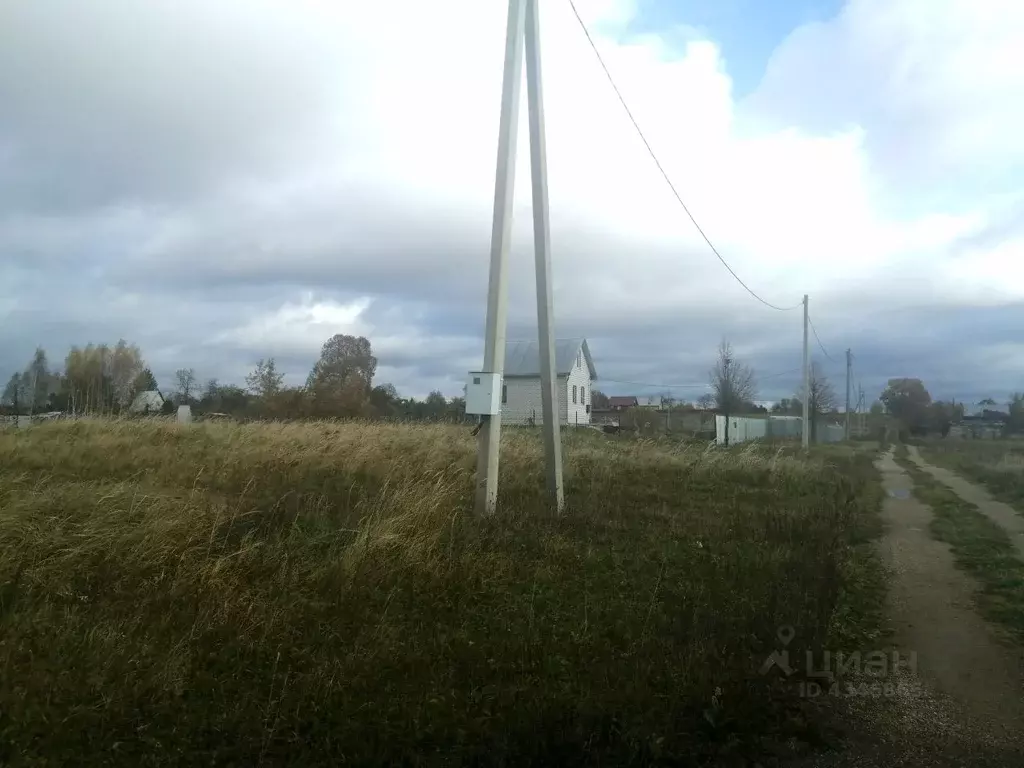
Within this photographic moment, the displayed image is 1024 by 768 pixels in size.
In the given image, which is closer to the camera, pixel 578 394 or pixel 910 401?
pixel 578 394

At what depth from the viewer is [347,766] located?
12.3ft

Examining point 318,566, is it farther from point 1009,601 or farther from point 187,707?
point 1009,601

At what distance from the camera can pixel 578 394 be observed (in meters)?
47.6

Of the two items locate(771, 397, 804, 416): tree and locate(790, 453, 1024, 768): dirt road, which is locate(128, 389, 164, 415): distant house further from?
locate(771, 397, 804, 416): tree

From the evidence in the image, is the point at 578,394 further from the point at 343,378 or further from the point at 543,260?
the point at 543,260

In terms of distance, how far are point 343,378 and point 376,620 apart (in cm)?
3207

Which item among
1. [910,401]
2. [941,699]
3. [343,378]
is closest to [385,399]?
[343,378]

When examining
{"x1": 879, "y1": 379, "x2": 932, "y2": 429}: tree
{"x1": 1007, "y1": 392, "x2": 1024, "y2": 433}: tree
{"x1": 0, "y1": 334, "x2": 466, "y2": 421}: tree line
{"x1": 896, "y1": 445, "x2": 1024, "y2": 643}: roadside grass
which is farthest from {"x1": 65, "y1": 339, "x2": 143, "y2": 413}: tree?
{"x1": 879, "y1": 379, "x2": 932, "y2": 429}: tree

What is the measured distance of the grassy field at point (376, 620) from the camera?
13.1 feet

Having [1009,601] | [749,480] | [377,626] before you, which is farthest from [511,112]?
[749,480]

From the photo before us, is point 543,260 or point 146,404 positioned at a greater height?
point 543,260

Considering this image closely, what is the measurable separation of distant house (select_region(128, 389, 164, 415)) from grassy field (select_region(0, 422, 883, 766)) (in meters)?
8.36

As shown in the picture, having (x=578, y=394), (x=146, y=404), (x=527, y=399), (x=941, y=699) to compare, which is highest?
(x=578, y=394)

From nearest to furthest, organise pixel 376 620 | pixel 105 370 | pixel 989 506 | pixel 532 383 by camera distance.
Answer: pixel 376 620 < pixel 989 506 < pixel 105 370 < pixel 532 383
